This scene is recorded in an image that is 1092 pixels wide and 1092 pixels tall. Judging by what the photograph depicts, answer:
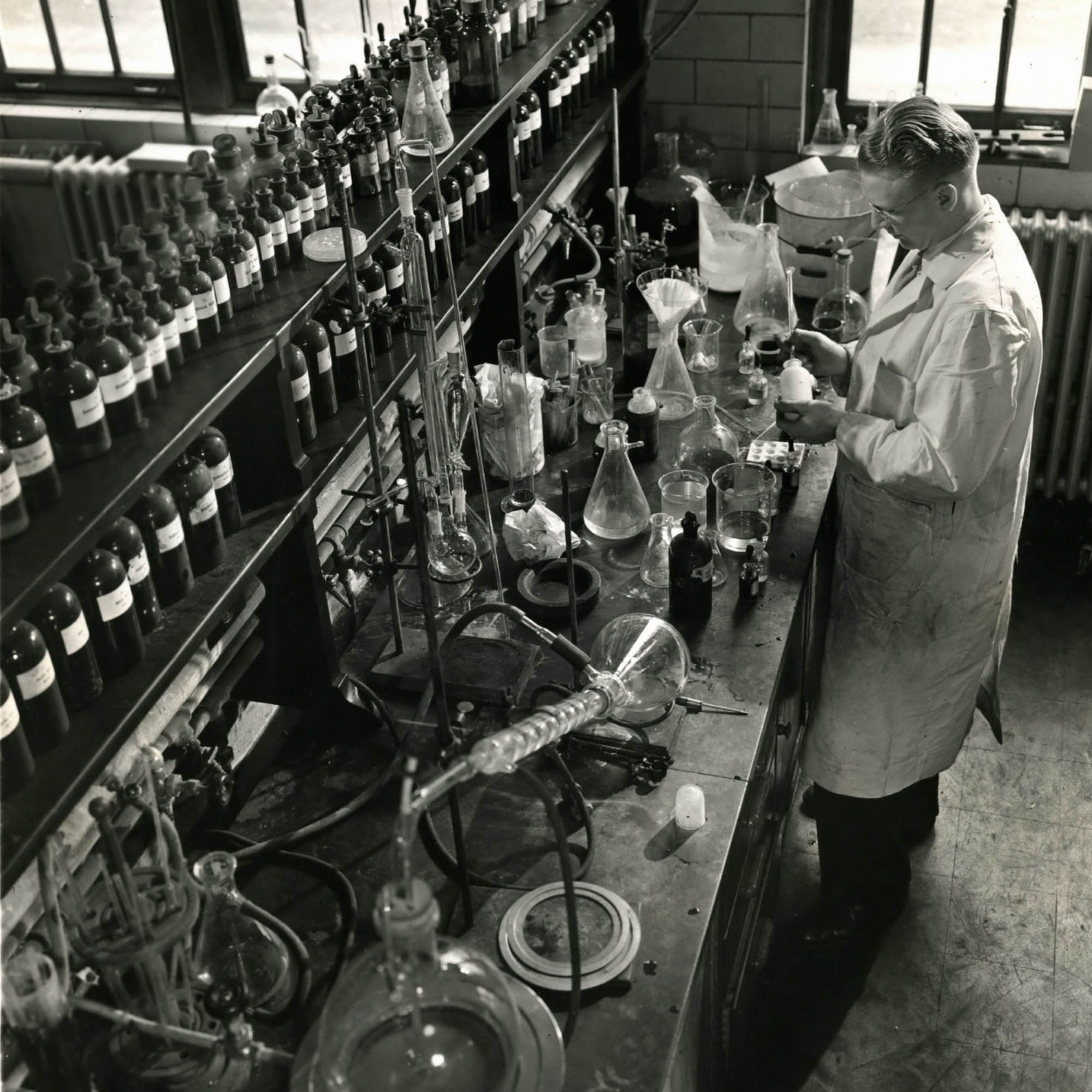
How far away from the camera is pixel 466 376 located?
2.46 meters

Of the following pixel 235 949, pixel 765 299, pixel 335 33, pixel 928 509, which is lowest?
pixel 235 949

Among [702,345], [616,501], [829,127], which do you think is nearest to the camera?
[616,501]

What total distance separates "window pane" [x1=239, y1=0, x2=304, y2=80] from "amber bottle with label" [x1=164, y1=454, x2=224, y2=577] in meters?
2.00

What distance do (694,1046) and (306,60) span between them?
2732 mm

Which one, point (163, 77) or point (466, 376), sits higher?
point (163, 77)

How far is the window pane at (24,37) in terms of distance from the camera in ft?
12.2

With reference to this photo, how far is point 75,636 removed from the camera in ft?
5.81

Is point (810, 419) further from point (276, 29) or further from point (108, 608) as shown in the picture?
point (276, 29)

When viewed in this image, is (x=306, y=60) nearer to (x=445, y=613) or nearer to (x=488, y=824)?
(x=445, y=613)

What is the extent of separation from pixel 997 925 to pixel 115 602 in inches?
91.9

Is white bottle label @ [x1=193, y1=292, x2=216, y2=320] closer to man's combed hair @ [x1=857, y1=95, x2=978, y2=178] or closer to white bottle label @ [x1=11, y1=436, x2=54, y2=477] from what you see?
white bottle label @ [x1=11, y1=436, x2=54, y2=477]

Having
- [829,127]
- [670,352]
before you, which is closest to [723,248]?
[670,352]

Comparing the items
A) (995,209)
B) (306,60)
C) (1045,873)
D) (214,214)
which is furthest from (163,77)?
(1045,873)

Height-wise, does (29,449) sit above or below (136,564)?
above
